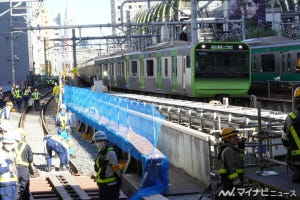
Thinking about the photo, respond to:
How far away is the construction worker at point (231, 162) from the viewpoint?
870cm

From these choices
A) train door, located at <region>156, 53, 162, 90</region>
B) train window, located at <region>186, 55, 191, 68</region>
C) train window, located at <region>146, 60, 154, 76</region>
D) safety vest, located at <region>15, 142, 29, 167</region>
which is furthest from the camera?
train window, located at <region>146, 60, 154, 76</region>

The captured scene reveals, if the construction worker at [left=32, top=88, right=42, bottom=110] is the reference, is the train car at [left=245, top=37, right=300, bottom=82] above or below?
above

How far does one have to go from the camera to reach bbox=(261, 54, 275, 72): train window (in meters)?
32.7

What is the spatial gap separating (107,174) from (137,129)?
210 inches

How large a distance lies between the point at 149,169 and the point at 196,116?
440 centimetres

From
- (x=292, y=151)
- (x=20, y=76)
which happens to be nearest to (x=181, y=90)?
(x=292, y=151)

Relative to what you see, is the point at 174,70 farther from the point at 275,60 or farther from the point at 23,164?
the point at 23,164

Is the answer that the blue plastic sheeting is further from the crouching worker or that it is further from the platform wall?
the crouching worker

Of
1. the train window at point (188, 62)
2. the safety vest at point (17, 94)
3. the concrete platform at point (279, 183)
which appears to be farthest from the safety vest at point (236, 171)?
the safety vest at point (17, 94)

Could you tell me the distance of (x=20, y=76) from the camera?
7856 centimetres

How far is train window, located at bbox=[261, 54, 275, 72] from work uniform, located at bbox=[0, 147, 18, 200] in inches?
940

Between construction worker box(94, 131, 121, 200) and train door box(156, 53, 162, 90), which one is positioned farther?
train door box(156, 53, 162, 90)

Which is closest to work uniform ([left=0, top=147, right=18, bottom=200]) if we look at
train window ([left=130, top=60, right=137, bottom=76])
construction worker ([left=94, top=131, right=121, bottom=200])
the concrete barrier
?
construction worker ([left=94, top=131, right=121, bottom=200])

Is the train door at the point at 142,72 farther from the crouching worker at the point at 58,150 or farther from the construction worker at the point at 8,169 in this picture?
the construction worker at the point at 8,169
